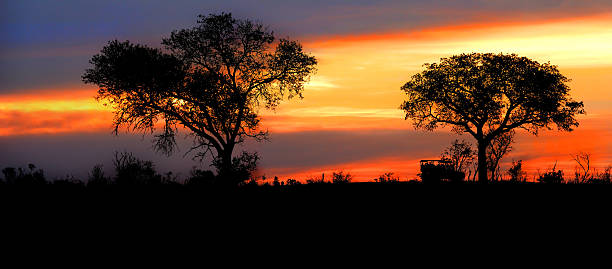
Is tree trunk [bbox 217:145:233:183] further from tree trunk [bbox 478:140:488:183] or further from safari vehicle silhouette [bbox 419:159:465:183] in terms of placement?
tree trunk [bbox 478:140:488:183]

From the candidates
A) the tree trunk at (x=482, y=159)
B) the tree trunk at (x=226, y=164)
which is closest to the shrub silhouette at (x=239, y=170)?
the tree trunk at (x=226, y=164)

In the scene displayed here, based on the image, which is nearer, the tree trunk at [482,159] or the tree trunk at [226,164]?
the tree trunk at [226,164]

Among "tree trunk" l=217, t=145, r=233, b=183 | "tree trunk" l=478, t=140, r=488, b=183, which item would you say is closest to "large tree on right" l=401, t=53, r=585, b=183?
"tree trunk" l=478, t=140, r=488, b=183

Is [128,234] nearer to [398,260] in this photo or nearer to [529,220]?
[398,260]

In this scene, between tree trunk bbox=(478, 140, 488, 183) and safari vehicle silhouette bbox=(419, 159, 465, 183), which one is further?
tree trunk bbox=(478, 140, 488, 183)

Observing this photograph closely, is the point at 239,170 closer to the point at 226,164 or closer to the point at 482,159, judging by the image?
the point at 226,164

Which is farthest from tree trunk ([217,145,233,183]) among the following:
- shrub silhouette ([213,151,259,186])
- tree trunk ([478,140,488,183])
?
tree trunk ([478,140,488,183])

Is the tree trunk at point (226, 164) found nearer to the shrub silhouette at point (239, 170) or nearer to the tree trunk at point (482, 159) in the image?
the shrub silhouette at point (239, 170)

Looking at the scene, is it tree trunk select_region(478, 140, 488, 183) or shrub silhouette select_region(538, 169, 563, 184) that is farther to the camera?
tree trunk select_region(478, 140, 488, 183)

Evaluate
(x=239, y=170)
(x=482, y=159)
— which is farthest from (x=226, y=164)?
(x=482, y=159)

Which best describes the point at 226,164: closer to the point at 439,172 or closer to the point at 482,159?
the point at 439,172

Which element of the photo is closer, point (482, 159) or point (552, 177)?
point (552, 177)

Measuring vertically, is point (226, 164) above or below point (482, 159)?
below

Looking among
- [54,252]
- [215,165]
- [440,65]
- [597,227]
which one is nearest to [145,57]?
[215,165]
